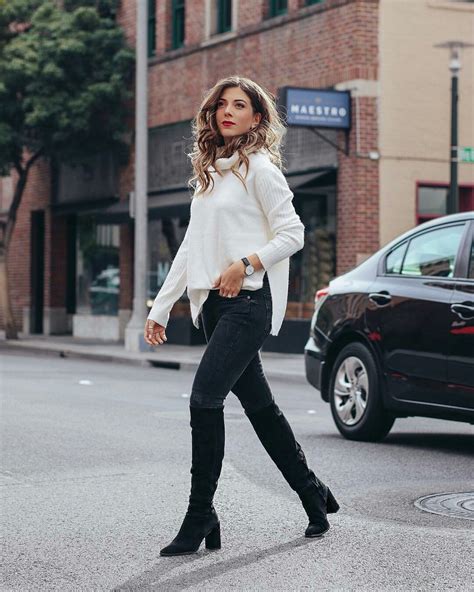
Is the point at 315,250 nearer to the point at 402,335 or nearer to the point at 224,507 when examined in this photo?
the point at 402,335

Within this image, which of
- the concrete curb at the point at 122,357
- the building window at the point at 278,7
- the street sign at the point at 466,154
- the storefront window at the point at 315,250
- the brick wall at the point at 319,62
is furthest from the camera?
the building window at the point at 278,7

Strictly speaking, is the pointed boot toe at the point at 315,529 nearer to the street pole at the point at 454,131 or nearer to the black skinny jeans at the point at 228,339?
the black skinny jeans at the point at 228,339

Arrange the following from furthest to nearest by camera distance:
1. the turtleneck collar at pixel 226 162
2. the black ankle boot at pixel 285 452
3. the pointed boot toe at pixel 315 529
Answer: the pointed boot toe at pixel 315 529 → the black ankle boot at pixel 285 452 → the turtleneck collar at pixel 226 162

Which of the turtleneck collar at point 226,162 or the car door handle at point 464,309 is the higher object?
the turtleneck collar at point 226,162

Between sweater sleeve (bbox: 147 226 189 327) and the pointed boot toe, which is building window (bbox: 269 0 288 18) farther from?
the pointed boot toe

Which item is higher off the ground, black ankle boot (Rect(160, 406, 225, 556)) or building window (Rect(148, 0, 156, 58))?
building window (Rect(148, 0, 156, 58))

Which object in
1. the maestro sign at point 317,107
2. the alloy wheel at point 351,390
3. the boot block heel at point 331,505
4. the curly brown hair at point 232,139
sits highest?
the maestro sign at point 317,107

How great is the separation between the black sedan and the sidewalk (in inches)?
307

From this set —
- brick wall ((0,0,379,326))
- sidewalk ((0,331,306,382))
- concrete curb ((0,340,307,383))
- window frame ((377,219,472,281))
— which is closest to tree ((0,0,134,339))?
brick wall ((0,0,379,326))

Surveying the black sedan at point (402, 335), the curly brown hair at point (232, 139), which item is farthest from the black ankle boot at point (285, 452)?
the black sedan at point (402, 335)

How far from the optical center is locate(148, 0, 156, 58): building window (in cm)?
2841

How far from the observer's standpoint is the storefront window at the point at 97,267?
29.6 meters

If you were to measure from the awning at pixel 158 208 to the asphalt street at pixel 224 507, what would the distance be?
13189 millimetres

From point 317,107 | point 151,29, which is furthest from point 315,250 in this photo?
point 151,29
